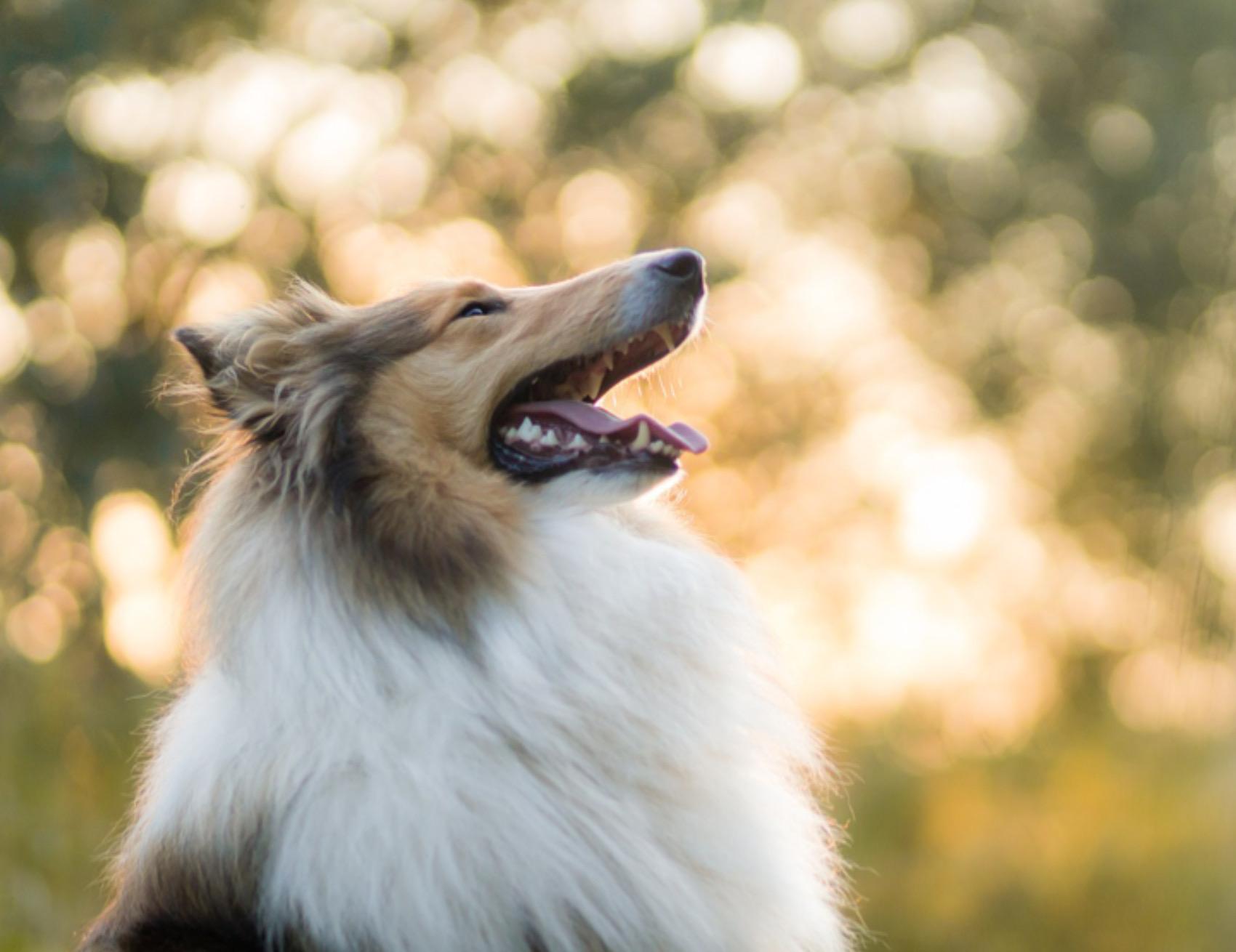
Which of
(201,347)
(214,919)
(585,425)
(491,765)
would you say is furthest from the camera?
(585,425)

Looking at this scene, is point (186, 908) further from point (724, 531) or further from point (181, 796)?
point (724, 531)

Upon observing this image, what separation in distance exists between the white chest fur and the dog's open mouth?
0.16 meters

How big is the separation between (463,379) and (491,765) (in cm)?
106

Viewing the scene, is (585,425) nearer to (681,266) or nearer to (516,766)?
(681,266)

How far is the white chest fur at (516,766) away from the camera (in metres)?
2.88

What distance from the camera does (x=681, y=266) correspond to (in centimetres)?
368

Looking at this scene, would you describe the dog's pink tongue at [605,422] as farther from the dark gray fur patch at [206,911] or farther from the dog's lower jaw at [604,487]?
the dark gray fur patch at [206,911]

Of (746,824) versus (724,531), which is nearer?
(746,824)

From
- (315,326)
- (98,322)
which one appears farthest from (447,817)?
(98,322)

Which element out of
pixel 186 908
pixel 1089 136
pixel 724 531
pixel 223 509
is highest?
pixel 223 509

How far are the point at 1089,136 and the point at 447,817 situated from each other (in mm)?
14926

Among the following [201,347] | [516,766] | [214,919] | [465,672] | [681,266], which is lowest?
[214,919]

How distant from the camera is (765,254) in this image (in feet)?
48.6

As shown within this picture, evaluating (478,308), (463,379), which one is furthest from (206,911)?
(478,308)
